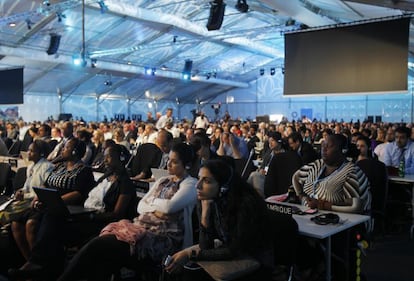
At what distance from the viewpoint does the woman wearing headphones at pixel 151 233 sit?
304 cm

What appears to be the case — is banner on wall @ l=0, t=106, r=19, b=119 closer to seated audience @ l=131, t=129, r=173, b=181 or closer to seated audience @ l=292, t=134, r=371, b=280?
seated audience @ l=131, t=129, r=173, b=181

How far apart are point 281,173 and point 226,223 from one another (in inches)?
96.6

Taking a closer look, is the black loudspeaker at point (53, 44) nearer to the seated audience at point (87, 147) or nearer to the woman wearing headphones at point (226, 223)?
the seated audience at point (87, 147)

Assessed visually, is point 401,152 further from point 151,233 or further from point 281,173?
point 151,233

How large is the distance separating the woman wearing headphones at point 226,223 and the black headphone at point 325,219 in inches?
29.9

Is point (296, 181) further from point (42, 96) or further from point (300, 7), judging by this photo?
point (42, 96)

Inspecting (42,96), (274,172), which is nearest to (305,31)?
(274,172)

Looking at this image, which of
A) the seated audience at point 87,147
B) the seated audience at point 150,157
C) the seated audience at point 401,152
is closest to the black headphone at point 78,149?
the seated audience at point 150,157

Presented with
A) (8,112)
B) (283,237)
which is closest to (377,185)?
(283,237)

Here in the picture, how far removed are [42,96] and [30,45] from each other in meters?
6.44

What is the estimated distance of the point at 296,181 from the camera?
420 cm

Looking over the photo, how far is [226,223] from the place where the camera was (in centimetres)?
254

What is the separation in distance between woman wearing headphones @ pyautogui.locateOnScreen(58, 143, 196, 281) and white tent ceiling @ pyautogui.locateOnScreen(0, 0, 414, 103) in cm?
503

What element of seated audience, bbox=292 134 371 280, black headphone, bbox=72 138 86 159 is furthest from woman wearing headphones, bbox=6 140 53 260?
seated audience, bbox=292 134 371 280
